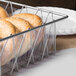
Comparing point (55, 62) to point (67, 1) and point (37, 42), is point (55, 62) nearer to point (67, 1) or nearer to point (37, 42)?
point (37, 42)

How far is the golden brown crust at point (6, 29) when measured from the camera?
449 millimetres

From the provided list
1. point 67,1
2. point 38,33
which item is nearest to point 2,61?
point 38,33

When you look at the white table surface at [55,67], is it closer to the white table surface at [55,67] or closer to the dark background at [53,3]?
the white table surface at [55,67]

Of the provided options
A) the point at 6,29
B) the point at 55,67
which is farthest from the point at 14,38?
the point at 55,67

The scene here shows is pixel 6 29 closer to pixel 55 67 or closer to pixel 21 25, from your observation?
pixel 21 25

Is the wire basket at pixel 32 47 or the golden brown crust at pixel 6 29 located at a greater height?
the golden brown crust at pixel 6 29

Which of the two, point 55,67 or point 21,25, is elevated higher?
point 21,25

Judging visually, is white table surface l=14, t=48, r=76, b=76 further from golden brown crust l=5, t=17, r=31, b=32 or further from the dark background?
the dark background

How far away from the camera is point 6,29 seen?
45 cm

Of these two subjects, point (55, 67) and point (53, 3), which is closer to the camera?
point (55, 67)

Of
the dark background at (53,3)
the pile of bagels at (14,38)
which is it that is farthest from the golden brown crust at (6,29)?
the dark background at (53,3)

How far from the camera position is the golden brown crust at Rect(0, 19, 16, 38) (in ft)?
1.47

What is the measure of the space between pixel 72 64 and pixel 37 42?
4.2 inches

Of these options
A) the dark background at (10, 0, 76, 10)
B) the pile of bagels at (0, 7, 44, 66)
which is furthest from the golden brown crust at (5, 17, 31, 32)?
the dark background at (10, 0, 76, 10)
